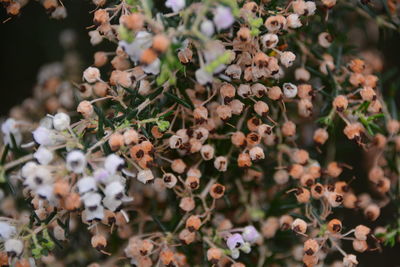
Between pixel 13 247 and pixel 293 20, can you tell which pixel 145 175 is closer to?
pixel 13 247

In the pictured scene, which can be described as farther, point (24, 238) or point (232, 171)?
point (232, 171)

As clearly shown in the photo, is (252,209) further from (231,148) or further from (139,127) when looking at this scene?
(139,127)

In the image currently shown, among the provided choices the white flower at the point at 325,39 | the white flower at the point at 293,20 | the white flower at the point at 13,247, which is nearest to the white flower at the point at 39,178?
the white flower at the point at 13,247

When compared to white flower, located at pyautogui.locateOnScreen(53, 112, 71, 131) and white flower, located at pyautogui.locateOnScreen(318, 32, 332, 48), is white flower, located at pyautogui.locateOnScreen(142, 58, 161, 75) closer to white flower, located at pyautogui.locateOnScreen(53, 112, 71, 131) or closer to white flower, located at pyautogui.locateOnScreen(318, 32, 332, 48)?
white flower, located at pyautogui.locateOnScreen(53, 112, 71, 131)

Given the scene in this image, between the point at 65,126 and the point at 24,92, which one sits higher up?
the point at 65,126

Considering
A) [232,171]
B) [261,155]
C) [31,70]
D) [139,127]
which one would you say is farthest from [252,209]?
[31,70]

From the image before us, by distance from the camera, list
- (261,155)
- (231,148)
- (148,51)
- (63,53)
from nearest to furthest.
A: 1. (148,51)
2. (261,155)
3. (231,148)
4. (63,53)

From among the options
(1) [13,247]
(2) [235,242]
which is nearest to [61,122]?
(1) [13,247]
